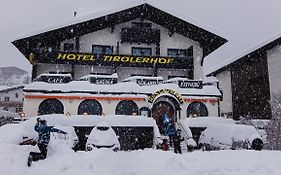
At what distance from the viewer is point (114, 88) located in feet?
68.2

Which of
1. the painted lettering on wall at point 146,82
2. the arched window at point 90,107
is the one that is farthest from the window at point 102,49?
the arched window at point 90,107

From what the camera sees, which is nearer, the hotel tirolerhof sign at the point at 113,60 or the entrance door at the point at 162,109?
the entrance door at the point at 162,109

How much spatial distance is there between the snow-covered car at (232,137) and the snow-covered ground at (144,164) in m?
5.49

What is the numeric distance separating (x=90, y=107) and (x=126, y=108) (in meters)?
2.57

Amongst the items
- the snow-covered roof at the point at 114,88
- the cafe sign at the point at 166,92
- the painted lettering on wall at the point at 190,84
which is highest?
the painted lettering on wall at the point at 190,84

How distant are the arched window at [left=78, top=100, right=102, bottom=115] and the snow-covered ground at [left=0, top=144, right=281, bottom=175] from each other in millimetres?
10013

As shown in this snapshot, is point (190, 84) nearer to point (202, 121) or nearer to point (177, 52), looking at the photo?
point (202, 121)

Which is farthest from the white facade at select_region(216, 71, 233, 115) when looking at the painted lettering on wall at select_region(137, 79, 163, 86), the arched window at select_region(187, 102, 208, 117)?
the painted lettering on wall at select_region(137, 79, 163, 86)

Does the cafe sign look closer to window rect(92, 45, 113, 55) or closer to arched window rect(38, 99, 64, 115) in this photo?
arched window rect(38, 99, 64, 115)

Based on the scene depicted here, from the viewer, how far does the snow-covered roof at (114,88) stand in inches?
786

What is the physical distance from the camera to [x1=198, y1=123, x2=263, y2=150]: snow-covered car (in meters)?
15.4

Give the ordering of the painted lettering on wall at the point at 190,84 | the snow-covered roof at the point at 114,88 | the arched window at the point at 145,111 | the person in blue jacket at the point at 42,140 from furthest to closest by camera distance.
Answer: the painted lettering on wall at the point at 190,84, the arched window at the point at 145,111, the snow-covered roof at the point at 114,88, the person in blue jacket at the point at 42,140

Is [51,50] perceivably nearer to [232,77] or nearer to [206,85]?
[206,85]

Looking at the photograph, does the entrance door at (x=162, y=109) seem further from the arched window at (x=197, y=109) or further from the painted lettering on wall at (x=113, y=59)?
the painted lettering on wall at (x=113, y=59)
